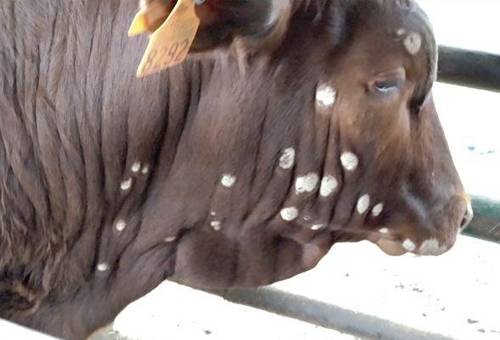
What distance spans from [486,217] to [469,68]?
20 centimetres

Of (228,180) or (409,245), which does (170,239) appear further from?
(409,245)

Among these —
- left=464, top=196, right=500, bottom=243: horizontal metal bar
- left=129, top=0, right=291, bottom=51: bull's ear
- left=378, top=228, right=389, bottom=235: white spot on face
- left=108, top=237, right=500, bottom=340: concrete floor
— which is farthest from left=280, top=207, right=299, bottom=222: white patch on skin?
left=108, top=237, right=500, bottom=340: concrete floor

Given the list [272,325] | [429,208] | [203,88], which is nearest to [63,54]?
[203,88]

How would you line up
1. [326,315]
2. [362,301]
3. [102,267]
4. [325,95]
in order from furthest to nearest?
1. [362,301]
2. [326,315]
3. [102,267]
4. [325,95]

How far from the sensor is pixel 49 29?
3.25ft

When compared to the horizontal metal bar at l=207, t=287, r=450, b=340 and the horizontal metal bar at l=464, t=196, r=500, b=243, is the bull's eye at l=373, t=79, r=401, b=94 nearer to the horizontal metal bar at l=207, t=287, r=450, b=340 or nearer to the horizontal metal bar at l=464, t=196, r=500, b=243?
the horizontal metal bar at l=464, t=196, r=500, b=243

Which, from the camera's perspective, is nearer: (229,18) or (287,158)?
(229,18)

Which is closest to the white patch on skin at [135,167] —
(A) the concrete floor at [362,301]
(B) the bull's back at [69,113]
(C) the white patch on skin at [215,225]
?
(B) the bull's back at [69,113]

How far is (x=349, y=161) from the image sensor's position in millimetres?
1024

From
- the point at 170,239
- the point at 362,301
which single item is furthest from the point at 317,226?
the point at 362,301

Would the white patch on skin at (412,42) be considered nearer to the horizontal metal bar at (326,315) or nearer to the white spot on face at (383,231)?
the white spot on face at (383,231)

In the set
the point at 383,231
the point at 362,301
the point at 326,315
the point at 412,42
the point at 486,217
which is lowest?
the point at 362,301

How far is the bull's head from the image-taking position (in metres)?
0.98

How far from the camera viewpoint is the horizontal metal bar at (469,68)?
1.35 meters
